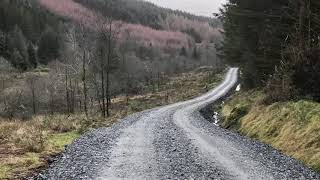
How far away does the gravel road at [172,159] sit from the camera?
14594mm

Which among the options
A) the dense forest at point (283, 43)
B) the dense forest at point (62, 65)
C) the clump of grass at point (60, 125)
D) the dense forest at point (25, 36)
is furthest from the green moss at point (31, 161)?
the dense forest at point (25, 36)

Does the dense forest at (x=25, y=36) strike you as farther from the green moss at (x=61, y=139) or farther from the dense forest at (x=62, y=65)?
the green moss at (x=61, y=139)

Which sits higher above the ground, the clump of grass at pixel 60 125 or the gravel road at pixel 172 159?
the gravel road at pixel 172 159

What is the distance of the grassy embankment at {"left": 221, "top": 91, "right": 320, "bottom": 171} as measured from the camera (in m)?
18.6

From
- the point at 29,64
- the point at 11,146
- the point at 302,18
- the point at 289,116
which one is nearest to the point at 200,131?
the point at 289,116

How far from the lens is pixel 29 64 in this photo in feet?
479

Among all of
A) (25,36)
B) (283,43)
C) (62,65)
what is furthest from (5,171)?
(25,36)

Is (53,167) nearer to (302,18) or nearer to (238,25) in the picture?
(302,18)

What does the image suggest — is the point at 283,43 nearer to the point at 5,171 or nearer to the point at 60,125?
the point at 60,125

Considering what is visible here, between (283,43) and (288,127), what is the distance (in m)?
8.82

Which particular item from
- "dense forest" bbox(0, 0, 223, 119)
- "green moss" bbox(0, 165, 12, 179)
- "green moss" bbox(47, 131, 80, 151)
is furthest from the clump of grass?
"dense forest" bbox(0, 0, 223, 119)

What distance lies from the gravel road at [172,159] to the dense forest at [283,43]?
4.64 meters

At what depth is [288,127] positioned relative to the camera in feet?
72.3

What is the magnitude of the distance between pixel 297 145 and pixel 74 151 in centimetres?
868
